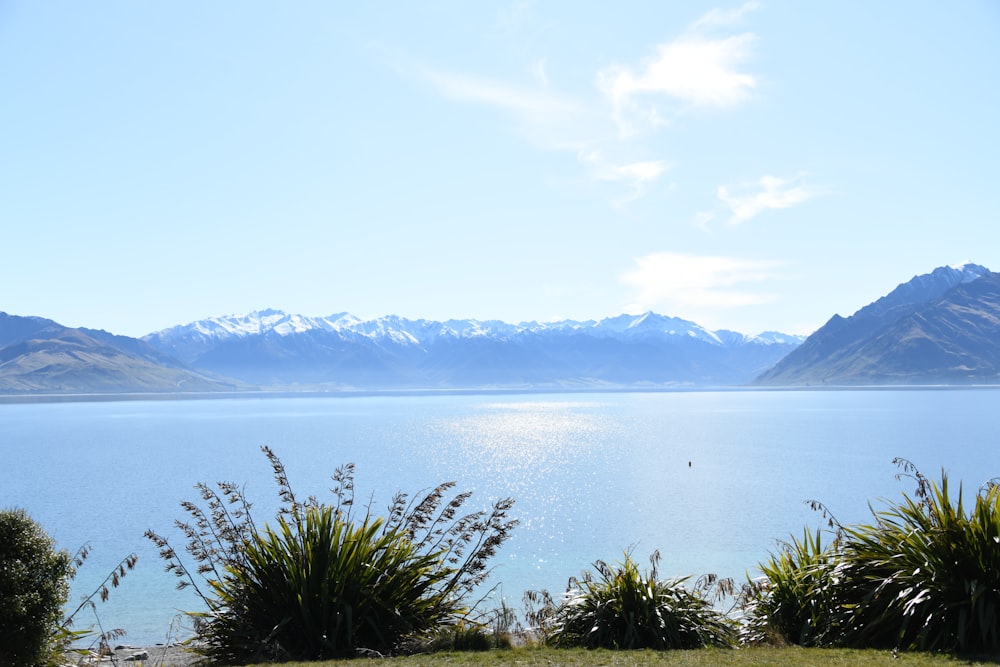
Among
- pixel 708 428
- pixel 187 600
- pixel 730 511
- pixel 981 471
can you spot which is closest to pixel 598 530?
pixel 730 511

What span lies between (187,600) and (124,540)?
12203 mm

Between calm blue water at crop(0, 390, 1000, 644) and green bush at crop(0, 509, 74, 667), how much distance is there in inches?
380

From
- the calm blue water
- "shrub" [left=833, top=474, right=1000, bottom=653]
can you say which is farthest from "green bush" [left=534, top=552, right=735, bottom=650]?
the calm blue water

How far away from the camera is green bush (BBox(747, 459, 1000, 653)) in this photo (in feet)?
27.9

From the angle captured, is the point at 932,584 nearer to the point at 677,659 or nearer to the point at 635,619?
the point at 677,659

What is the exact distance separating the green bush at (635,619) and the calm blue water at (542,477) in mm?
4088

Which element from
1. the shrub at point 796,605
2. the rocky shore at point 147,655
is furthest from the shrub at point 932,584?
the rocky shore at point 147,655

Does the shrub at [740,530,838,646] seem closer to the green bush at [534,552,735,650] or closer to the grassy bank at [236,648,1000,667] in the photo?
the green bush at [534,552,735,650]

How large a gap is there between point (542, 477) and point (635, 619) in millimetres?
48684

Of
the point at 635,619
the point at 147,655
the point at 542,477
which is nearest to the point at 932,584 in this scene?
the point at 635,619

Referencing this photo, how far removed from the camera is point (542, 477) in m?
57.8

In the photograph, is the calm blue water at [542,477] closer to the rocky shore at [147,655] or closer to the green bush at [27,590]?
the rocky shore at [147,655]

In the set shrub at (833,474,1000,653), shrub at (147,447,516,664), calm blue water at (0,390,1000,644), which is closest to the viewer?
shrub at (833,474,1000,653)

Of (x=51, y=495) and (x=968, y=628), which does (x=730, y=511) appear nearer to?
(x=968, y=628)
